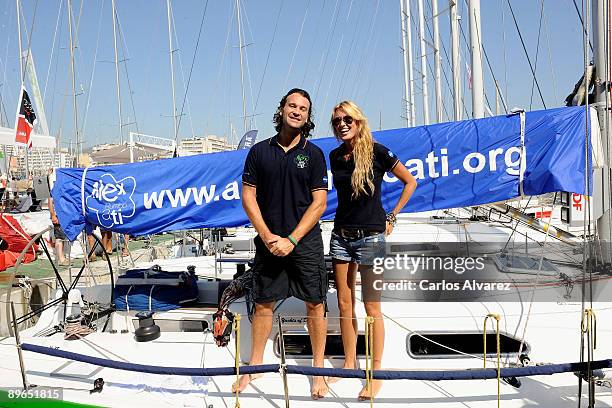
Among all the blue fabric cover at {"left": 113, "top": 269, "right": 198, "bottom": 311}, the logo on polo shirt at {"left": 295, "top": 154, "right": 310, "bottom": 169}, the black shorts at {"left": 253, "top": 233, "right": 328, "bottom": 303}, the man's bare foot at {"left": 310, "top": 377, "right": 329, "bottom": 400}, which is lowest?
the man's bare foot at {"left": 310, "top": 377, "right": 329, "bottom": 400}

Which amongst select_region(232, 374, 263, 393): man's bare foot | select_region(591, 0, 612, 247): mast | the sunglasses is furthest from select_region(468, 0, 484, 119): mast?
select_region(232, 374, 263, 393): man's bare foot

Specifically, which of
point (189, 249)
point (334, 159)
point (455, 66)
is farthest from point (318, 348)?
point (455, 66)

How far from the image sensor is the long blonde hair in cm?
280

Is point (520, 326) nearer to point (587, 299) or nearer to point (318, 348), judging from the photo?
point (587, 299)

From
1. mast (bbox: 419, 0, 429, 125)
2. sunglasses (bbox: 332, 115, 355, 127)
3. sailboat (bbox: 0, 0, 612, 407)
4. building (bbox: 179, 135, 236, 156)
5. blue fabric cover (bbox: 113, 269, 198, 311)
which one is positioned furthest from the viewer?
building (bbox: 179, 135, 236, 156)

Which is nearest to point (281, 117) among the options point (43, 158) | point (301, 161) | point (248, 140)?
point (301, 161)

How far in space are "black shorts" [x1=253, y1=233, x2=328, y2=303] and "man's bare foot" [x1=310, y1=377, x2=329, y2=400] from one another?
473mm

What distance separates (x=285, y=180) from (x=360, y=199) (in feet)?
1.54

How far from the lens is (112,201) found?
3812 millimetres

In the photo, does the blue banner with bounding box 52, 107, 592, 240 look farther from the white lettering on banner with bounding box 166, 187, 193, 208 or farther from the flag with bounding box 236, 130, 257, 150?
the flag with bounding box 236, 130, 257, 150

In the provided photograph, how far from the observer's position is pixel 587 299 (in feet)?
11.0

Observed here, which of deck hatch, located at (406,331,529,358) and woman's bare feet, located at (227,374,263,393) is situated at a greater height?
deck hatch, located at (406,331,529,358)

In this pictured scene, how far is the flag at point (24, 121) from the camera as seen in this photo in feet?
39.0

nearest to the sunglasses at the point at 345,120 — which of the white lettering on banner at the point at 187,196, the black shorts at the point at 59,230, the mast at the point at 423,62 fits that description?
the white lettering on banner at the point at 187,196
